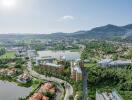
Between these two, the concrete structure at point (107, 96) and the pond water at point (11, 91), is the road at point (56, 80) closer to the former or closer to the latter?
the concrete structure at point (107, 96)

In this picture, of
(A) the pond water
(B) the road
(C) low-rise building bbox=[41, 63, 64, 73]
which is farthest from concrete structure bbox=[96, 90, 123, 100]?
(C) low-rise building bbox=[41, 63, 64, 73]

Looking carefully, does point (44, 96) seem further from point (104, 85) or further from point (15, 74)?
point (15, 74)

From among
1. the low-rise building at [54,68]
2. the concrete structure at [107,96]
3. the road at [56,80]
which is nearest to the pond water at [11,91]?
the road at [56,80]

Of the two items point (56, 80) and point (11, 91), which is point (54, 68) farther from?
point (11, 91)

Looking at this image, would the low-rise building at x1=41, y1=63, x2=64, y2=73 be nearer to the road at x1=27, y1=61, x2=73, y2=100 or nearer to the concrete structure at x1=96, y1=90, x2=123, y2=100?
the road at x1=27, y1=61, x2=73, y2=100

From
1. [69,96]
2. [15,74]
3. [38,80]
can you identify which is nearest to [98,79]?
[69,96]

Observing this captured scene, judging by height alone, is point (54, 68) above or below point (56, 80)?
above

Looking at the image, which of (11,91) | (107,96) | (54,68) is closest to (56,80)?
(54,68)

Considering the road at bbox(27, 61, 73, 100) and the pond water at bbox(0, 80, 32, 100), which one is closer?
the road at bbox(27, 61, 73, 100)

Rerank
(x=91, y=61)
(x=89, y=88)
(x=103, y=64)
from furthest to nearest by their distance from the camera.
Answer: (x=91, y=61)
(x=103, y=64)
(x=89, y=88)
